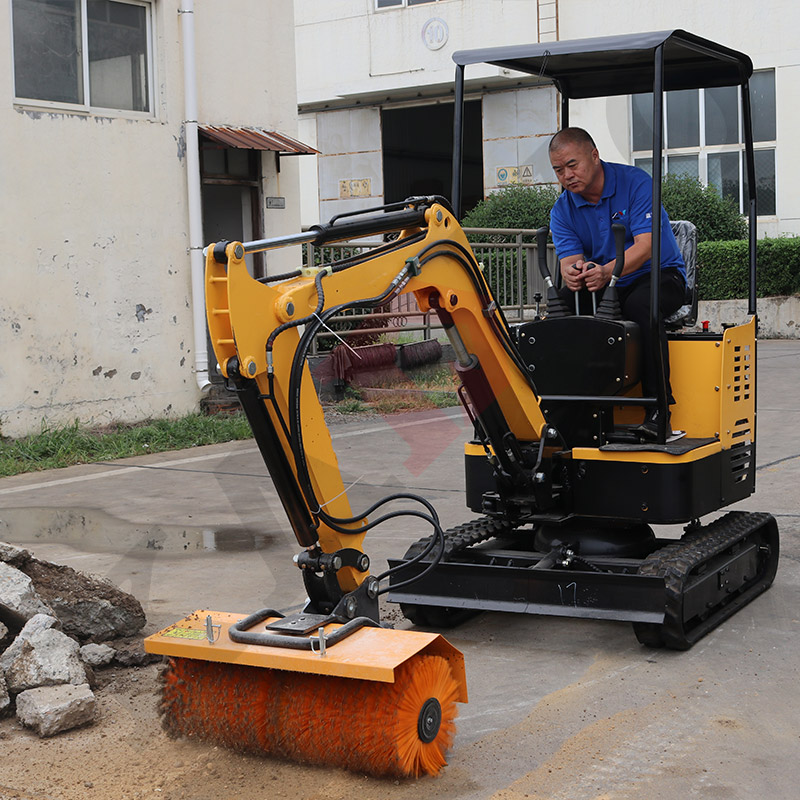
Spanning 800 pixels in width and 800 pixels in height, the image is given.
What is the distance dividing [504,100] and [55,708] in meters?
22.6

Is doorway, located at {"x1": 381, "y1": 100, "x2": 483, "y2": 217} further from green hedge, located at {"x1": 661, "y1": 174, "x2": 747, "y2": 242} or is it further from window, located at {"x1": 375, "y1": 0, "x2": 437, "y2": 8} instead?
green hedge, located at {"x1": 661, "y1": 174, "x2": 747, "y2": 242}

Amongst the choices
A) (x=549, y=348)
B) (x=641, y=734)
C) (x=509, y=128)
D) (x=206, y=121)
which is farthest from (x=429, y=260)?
(x=509, y=128)

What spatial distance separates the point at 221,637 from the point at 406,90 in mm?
23527

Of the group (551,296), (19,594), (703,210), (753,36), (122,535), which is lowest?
(122,535)

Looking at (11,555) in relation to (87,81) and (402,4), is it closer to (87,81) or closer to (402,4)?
(87,81)

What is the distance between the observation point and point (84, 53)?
11.2 meters

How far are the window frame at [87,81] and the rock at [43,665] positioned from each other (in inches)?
293

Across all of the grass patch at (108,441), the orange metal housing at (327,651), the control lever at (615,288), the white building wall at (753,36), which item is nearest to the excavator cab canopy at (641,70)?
the control lever at (615,288)

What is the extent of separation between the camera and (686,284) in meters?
5.85

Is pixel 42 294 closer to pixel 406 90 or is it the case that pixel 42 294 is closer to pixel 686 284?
pixel 686 284

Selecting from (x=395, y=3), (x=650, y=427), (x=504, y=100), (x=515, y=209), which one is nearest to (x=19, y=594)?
(x=650, y=427)

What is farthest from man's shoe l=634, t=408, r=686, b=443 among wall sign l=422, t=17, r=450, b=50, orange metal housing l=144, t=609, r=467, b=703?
wall sign l=422, t=17, r=450, b=50

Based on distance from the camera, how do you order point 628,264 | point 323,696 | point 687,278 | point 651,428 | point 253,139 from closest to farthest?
point 323,696
point 651,428
point 628,264
point 687,278
point 253,139

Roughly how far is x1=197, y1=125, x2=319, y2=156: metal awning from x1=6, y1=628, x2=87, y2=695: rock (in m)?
8.37
